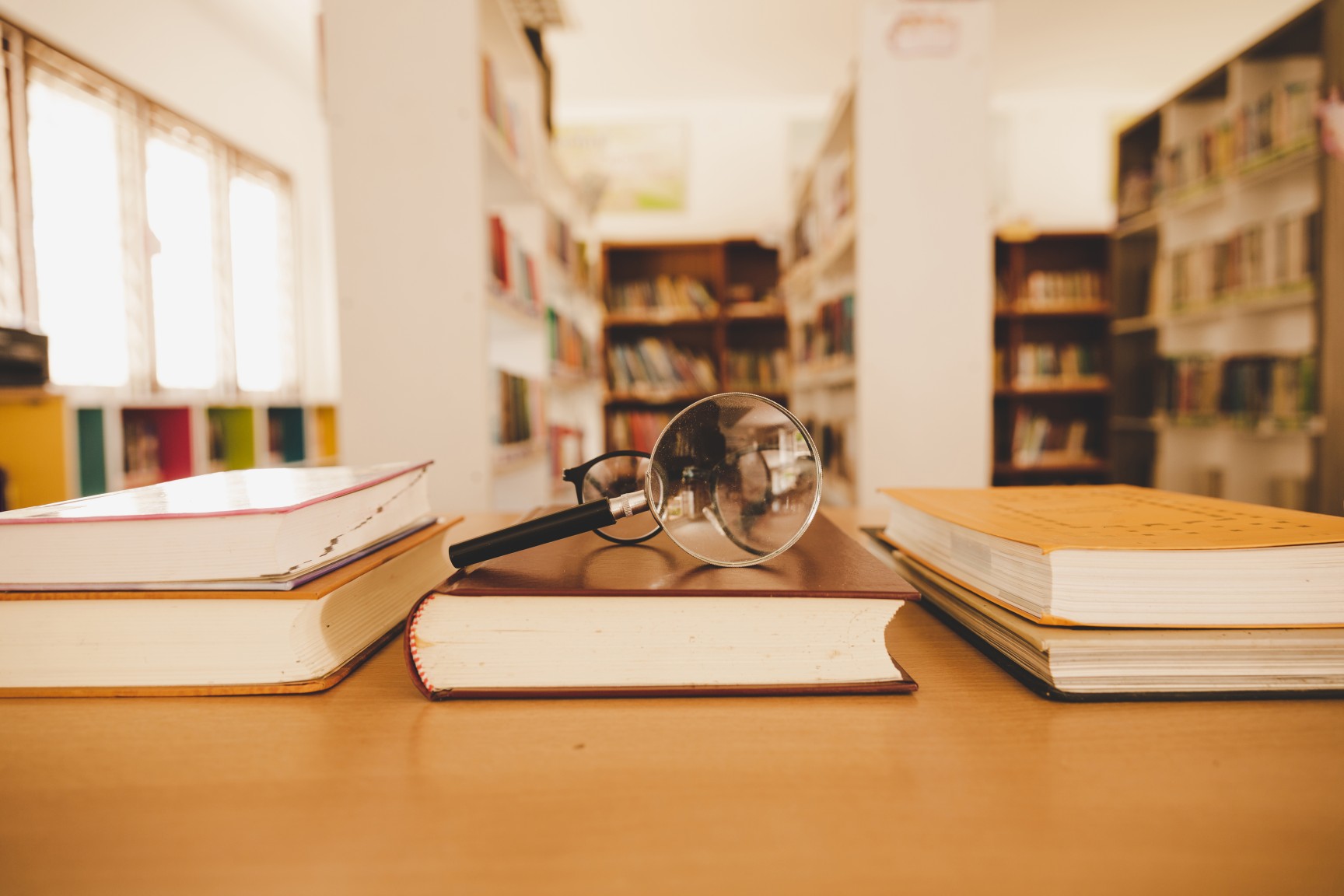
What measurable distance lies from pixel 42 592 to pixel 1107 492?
82 centimetres

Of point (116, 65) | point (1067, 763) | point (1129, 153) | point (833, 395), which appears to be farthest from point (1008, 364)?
point (116, 65)

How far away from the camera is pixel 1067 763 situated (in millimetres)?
312

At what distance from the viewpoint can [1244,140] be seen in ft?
9.01

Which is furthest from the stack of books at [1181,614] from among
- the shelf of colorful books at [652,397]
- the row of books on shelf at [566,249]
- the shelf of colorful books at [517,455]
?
the shelf of colorful books at [652,397]

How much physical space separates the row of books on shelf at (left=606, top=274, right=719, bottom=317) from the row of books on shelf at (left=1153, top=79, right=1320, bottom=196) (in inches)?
98.0

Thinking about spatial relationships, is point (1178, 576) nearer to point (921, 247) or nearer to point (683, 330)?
point (921, 247)

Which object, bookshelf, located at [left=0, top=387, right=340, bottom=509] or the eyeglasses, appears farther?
bookshelf, located at [left=0, top=387, right=340, bottom=509]

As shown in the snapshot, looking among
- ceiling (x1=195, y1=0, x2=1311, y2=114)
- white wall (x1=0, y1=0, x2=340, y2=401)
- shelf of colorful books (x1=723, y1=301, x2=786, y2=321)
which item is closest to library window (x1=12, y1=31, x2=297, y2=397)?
white wall (x1=0, y1=0, x2=340, y2=401)

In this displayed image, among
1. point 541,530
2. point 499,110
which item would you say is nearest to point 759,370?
point 499,110

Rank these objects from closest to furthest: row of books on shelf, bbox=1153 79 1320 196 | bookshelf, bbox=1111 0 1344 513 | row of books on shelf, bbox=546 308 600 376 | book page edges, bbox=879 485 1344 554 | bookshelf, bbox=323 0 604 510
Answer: book page edges, bbox=879 485 1344 554 → bookshelf, bbox=323 0 604 510 → bookshelf, bbox=1111 0 1344 513 → row of books on shelf, bbox=1153 79 1320 196 → row of books on shelf, bbox=546 308 600 376

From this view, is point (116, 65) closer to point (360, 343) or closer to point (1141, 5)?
point (360, 343)

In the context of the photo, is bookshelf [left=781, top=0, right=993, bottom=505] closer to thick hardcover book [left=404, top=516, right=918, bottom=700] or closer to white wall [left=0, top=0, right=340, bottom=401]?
thick hardcover book [left=404, top=516, right=918, bottom=700]

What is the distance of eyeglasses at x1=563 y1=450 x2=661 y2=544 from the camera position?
514mm

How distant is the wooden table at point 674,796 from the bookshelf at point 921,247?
1648 mm
